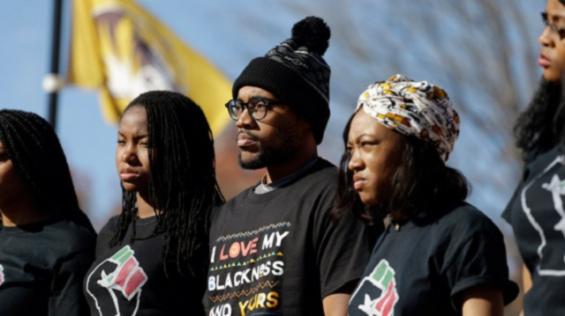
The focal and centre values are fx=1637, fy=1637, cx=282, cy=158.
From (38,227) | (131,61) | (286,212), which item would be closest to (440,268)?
(286,212)

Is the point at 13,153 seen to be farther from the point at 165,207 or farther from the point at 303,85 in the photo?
the point at 303,85

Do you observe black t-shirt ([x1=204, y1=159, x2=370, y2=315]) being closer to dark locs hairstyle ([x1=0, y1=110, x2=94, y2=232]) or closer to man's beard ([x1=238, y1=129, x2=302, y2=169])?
man's beard ([x1=238, y1=129, x2=302, y2=169])

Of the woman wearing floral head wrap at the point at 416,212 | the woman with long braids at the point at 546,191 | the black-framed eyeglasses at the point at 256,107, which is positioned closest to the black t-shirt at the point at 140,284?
the black-framed eyeglasses at the point at 256,107

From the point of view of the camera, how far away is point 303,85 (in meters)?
6.61

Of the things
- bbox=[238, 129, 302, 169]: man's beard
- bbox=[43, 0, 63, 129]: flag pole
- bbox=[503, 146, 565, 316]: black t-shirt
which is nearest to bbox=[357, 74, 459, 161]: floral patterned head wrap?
bbox=[503, 146, 565, 316]: black t-shirt

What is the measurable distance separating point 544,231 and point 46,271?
2551 millimetres

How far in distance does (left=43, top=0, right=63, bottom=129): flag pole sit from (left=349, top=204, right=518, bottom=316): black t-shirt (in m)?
7.61

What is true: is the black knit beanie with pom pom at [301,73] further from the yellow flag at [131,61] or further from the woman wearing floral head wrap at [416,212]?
the yellow flag at [131,61]

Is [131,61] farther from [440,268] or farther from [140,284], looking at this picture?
[440,268]

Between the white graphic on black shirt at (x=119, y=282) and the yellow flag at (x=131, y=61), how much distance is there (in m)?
6.76

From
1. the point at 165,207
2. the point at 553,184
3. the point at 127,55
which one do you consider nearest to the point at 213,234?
the point at 165,207

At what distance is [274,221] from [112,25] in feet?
28.0

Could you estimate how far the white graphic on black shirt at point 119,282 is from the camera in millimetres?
6688

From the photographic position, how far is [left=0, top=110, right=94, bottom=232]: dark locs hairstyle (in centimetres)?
736
